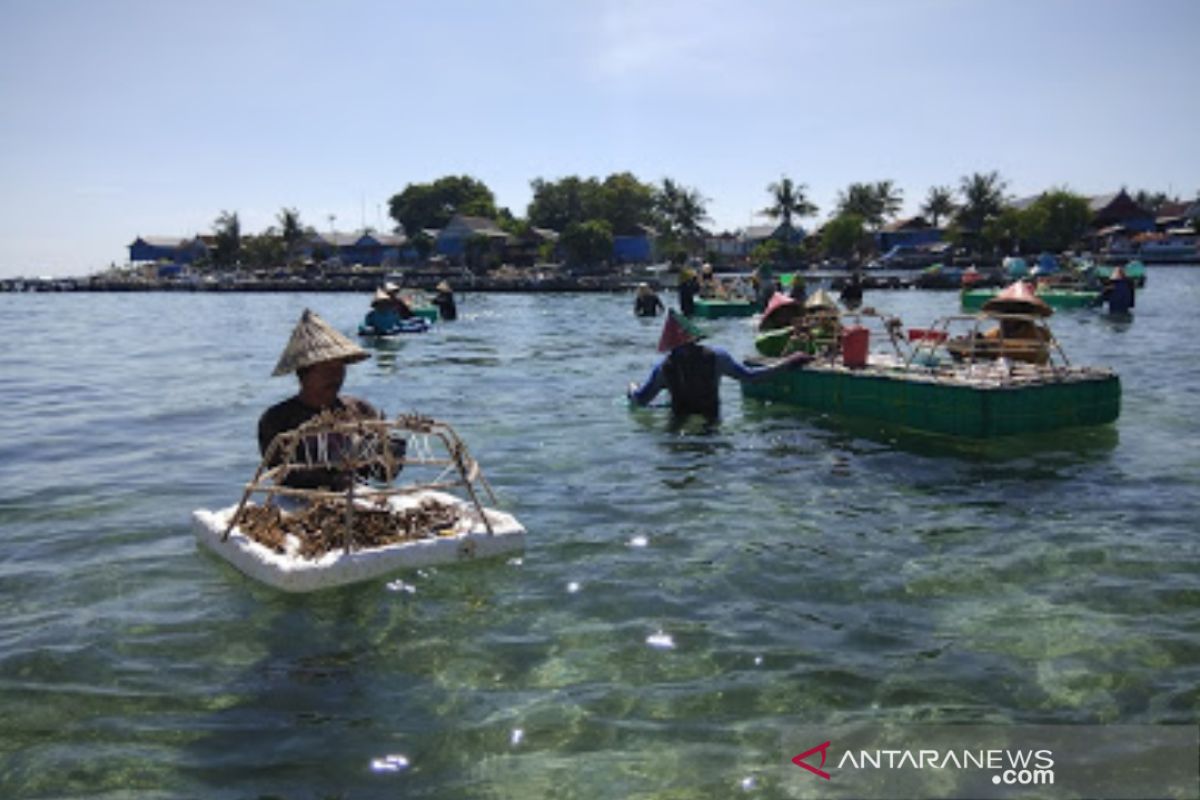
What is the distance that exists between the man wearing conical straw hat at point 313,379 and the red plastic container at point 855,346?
7.99m

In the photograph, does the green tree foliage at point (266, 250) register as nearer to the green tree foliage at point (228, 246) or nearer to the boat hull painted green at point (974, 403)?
the green tree foliage at point (228, 246)

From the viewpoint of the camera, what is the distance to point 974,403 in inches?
437

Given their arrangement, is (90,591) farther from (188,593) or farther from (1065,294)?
(1065,294)

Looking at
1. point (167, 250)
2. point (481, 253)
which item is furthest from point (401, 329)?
point (167, 250)

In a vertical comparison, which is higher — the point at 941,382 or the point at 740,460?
the point at 941,382

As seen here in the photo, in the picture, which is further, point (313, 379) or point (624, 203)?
point (624, 203)

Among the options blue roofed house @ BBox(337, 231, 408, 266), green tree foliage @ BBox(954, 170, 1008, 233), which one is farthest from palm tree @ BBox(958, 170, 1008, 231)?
blue roofed house @ BBox(337, 231, 408, 266)

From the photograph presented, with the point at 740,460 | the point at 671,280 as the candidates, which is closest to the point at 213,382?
the point at 740,460

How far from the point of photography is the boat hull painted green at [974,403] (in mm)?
11133

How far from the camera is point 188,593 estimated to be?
23.1 ft

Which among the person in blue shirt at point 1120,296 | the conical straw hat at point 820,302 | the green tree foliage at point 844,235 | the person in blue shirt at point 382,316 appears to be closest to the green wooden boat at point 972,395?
the conical straw hat at point 820,302

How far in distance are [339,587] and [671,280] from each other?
258 feet

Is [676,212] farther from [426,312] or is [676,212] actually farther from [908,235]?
[426,312]

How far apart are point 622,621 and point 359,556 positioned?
68.3 inches
